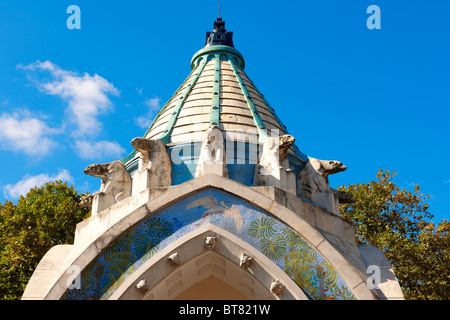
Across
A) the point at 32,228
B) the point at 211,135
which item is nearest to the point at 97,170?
the point at 211,135

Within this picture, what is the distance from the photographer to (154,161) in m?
12.6

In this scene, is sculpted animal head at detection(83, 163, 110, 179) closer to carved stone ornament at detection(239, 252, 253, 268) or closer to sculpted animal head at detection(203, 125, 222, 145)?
sculpted animal head at detection(203, 125, 222, 145)

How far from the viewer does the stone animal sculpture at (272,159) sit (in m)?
12.4

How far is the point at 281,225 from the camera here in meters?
10.6

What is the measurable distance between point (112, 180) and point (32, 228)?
13432mm

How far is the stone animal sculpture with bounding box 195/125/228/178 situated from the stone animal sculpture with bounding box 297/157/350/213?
2.26 m

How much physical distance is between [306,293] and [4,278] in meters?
15.5

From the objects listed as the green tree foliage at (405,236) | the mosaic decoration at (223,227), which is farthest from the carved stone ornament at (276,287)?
the green tree foliage at (405,236)

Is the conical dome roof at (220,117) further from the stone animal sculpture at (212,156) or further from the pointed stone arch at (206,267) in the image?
the pointed stone arch at (206,267)

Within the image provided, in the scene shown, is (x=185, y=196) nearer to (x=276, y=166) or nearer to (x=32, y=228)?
(x=276, y=166)

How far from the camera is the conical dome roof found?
516 inches
